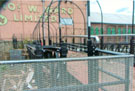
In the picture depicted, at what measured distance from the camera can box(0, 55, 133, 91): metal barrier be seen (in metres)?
1.31

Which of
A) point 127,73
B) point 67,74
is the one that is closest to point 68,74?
point 67,74

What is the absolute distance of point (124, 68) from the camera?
1.60 metres

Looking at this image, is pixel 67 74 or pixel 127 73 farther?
pixel 127 73

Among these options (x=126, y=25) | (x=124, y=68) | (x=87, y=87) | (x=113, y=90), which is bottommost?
(x=113, y=90)

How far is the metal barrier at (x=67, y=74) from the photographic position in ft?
4.31

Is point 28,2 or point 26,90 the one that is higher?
point 28,2

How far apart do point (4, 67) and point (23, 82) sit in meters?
0.30

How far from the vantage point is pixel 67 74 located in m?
1.48

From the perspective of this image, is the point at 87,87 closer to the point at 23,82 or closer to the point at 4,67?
the point at 23,82

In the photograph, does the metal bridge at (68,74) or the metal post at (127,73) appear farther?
the metal post at (127,73)

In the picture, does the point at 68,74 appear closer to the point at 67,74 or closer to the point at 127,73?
the point at 67,74

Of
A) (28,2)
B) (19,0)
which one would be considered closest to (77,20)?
(28,2)

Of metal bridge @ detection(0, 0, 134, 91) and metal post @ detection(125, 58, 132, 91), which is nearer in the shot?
metal bridge @ detection(0, 0, 134, 91)

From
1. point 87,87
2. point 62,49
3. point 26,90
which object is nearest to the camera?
point 26,90
